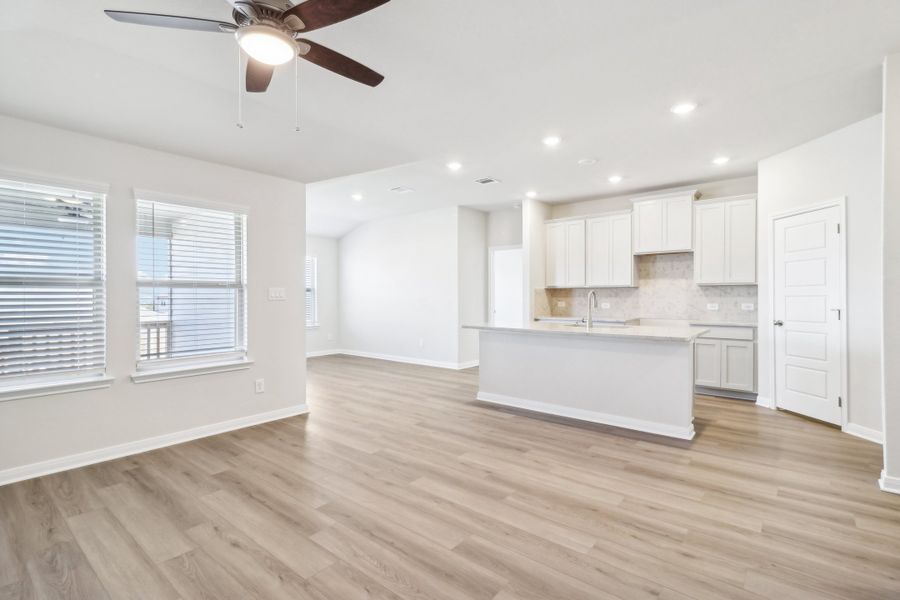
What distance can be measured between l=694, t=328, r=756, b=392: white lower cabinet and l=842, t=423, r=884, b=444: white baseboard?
1.16 metres

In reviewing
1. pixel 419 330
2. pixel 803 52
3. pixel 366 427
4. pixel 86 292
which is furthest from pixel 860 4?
pixel 419 330

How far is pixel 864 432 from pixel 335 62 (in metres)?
4.92

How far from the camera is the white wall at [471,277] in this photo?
7.21 m

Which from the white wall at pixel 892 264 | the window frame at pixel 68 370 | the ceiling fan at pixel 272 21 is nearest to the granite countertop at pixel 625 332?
the white wall at pixel 892 264

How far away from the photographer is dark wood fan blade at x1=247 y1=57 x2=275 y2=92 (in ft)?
6.84

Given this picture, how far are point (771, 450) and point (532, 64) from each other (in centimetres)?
343

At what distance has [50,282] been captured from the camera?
120 inches

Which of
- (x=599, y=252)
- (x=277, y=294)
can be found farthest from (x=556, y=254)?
(x=277, y=294)

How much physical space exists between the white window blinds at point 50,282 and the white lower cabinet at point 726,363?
5.89 m

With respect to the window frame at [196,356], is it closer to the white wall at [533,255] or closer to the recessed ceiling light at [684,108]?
the recessed ceiling light at [684,108]

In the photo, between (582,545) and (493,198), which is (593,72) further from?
(493,198)

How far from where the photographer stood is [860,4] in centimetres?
215

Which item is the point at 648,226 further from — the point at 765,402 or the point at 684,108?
the point at 684,108

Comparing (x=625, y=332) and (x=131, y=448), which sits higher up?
(x=625, y=332)
